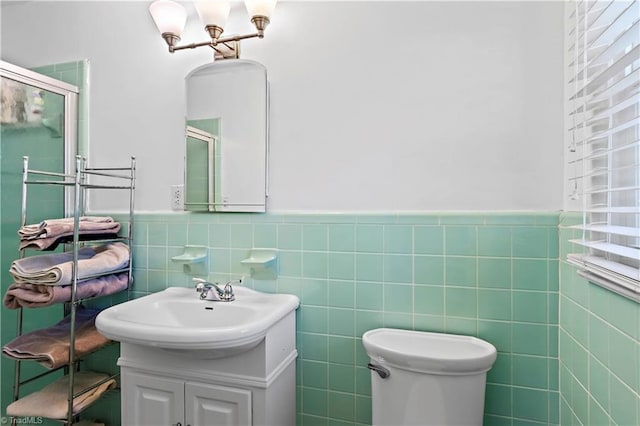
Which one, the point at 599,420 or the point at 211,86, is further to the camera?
the point at 211,86

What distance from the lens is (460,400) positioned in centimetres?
114

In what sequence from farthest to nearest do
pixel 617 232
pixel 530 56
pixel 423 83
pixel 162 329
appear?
pixel 423 83 < pixel 530 56 < pixel 162 329 < pixel 617 232

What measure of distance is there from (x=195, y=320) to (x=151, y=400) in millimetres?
297

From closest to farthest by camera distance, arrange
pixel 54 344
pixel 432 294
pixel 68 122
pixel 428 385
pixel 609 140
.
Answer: pixel 609 140 < pixel 428 385 < pixel 432 294 < pixel 54 344 < pixel 68 122

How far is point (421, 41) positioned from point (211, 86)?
0.87m

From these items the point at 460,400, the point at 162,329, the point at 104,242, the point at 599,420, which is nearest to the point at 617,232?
the point at 599,420

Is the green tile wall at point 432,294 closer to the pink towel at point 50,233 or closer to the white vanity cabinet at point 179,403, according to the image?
the white vanity cabinet at point 179,403

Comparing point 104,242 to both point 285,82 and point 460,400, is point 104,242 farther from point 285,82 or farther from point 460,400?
point 460,400

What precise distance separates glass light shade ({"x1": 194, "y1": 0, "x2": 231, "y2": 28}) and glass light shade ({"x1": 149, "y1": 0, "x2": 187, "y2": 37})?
3.6 inches

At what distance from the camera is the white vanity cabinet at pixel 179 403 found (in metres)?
1.25

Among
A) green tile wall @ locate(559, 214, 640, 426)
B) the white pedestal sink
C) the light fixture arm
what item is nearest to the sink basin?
the white pedestal sink

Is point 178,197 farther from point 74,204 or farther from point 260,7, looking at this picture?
point 260,7

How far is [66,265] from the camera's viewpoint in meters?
1.43

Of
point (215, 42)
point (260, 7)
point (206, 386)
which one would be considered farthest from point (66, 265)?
point (260, 7)
